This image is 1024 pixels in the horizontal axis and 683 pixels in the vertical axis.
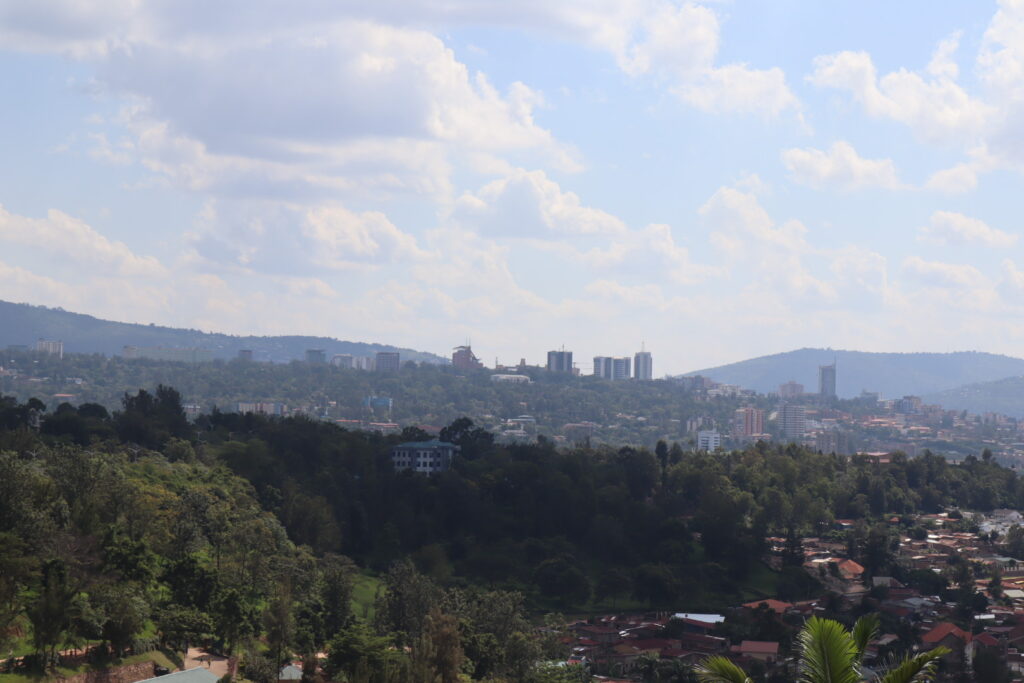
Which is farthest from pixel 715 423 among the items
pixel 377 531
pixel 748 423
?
pixel 377 531

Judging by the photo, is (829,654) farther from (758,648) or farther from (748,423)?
(748,423)

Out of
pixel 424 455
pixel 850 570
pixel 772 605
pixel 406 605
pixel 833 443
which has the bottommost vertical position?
pixel 772 605

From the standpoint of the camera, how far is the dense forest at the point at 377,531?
88.2 ft

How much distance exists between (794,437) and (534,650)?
142 m

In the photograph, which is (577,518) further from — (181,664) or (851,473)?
(181,664)

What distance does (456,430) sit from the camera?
70.7m

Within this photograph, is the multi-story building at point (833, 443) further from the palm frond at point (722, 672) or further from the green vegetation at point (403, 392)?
the palm frond at point (722, 672)

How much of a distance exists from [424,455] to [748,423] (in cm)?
11010

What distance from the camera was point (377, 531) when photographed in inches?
2114

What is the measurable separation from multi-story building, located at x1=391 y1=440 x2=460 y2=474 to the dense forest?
47.2 inches

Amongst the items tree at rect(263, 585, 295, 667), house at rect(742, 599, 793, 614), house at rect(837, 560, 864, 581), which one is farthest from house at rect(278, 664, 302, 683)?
house at rect(837, 560, 864, 581)

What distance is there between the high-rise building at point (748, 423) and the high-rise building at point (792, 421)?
3.55m

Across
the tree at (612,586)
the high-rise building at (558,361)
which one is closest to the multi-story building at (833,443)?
the high-rise building at (558,361)

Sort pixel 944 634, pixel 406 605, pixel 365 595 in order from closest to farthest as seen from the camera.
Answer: pixel 406 605 < pixel 944 634 < pixel 365 595
